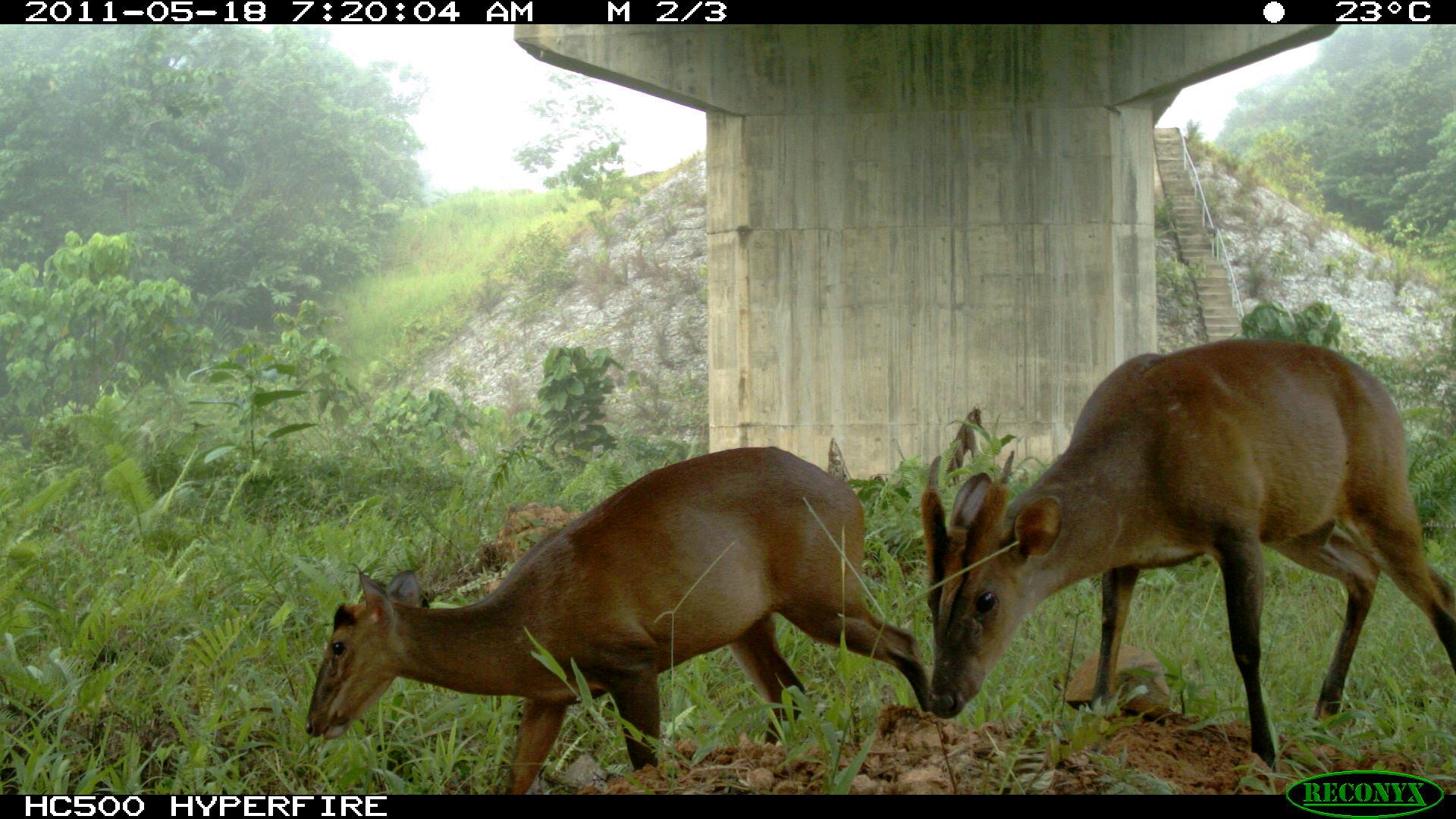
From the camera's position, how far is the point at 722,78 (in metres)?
17.2

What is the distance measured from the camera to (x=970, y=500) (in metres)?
3.49

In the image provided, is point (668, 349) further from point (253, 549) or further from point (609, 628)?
point (609, 628)

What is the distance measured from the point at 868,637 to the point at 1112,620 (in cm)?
69

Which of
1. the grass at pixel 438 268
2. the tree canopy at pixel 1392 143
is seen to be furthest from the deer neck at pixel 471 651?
the tree canopy at pixel 1392 143

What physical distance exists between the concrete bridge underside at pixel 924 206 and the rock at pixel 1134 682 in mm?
12817

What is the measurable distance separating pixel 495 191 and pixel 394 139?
4187 millimetres

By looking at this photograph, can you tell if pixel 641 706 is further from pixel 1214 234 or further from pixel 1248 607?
pixel 1214 234

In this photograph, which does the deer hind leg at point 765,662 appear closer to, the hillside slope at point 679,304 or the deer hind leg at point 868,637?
the deer hind leg at point 868,637

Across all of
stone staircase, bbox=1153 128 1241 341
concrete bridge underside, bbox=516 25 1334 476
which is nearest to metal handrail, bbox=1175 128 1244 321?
stone staircase, bbox=1153 128 1241 341

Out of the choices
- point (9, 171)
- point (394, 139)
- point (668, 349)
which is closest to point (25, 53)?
point (9, 171)
